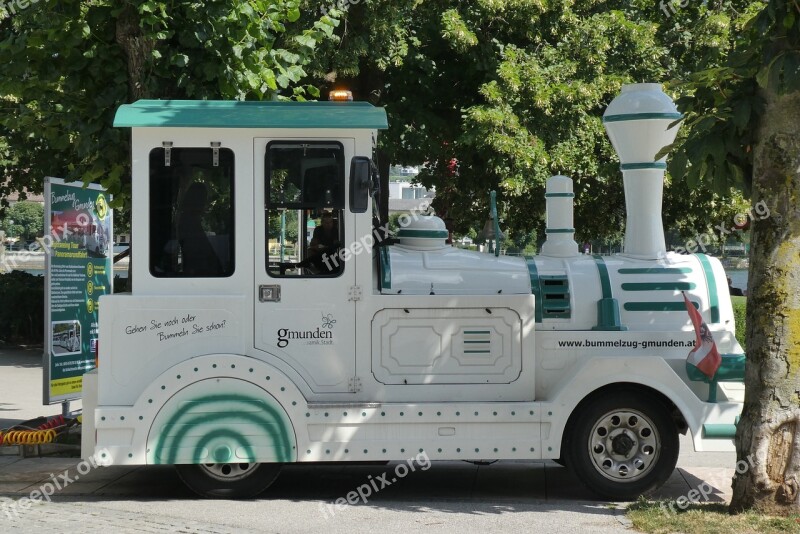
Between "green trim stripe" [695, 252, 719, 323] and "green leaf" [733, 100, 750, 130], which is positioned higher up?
"green leaf" [733, 100, 750, 130]

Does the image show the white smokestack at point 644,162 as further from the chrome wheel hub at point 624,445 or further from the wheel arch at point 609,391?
the chrome wheel hub at point 624,445

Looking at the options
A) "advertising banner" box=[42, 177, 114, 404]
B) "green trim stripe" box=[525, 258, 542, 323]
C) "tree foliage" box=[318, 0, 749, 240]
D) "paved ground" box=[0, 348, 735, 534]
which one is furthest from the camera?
"tree foliage" box=[318, 0, 749, 240]

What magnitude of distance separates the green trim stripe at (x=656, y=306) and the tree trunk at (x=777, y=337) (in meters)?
0.97

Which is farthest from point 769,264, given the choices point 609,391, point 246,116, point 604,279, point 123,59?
point 123,59

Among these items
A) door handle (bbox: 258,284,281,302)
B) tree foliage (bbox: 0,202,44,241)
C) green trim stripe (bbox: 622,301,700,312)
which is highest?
tree foliage (bbox: 0,202,44,241)

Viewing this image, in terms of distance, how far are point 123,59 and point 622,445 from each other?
18.0 feet

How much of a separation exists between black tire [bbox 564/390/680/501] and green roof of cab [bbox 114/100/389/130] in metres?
2.59

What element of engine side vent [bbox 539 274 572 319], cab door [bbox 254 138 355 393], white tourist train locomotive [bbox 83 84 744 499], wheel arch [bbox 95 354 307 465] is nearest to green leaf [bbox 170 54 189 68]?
white tourist train locomotive [bbox 83 84 744 499]

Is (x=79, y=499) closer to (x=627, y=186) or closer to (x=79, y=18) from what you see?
(x=79, y=18)

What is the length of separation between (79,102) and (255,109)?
2.69 m

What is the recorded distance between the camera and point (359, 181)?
6.86 metres

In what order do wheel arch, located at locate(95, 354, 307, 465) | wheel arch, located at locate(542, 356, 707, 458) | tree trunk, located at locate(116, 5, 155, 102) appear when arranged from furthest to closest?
tree trunk, located at locate(116, 5, 155, 102) → wheel arch, located at locate(542, 356, 707, 458) → wheel arch, located at locate(95, 354, 307, 465)

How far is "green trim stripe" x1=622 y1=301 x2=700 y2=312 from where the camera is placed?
7.34 m

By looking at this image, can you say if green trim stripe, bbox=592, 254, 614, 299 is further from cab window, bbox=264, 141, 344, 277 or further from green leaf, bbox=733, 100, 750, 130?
cab window, bbox=264, 141, 344, 277
